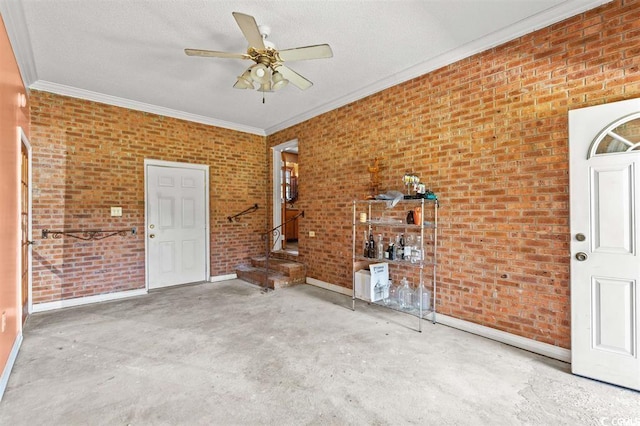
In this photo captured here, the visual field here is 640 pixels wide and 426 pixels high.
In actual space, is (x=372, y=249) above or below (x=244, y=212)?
below

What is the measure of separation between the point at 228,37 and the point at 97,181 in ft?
10.1

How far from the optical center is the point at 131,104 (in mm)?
4566

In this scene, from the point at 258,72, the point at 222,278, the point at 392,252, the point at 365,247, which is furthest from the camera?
the point at 222,278

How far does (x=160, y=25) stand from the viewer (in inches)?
106

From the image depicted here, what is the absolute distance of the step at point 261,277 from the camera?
4.88 meters

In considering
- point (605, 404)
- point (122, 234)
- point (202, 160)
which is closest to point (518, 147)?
point (605, 404)

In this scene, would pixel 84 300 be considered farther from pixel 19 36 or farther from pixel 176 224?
pixel 19 36

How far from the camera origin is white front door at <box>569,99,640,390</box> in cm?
212

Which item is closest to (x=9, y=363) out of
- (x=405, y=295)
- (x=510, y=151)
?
(x=405, y=295)

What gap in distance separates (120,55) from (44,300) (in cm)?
335

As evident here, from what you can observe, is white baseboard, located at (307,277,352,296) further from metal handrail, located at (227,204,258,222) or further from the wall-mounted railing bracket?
the wall-mounted railing bracket

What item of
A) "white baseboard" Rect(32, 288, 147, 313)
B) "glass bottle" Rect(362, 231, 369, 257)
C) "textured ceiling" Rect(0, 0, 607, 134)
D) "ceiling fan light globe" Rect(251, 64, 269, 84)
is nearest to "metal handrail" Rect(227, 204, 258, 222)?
"white baseboard" Rect(32, 288, 147, 313)

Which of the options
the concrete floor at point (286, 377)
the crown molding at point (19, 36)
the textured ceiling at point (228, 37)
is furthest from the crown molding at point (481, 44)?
the crown molding at point (19, 36)

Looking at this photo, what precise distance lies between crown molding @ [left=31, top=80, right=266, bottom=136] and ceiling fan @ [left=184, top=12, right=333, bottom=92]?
259 cm
